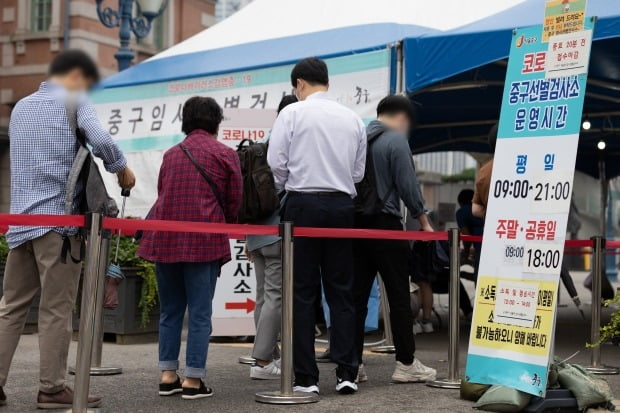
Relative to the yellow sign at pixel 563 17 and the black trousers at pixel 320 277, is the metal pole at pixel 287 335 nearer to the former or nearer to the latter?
the black trousers at pixel 320 277

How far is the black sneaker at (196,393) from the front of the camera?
20.8 ft

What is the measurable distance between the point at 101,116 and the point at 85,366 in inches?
288

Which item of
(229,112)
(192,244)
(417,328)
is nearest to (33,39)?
(417,328)

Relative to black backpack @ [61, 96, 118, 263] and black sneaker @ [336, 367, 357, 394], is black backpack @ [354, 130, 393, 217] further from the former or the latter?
black backpack @ [61, 96, 118, 263]

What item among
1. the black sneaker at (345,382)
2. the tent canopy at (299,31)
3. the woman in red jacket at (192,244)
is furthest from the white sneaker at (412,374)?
the tent canopy at (299,31)

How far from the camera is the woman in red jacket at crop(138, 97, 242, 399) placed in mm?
6234

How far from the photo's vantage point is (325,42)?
10672mm

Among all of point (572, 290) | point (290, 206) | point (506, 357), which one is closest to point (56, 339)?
point (290, 206)

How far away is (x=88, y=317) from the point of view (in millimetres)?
5371

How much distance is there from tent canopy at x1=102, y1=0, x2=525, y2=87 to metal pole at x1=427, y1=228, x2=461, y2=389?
9.22ft

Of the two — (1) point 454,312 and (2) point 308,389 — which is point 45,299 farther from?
(1) point 454,312

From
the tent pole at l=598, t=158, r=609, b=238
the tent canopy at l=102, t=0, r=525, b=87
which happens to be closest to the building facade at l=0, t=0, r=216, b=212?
the tent pole at l=598, t=158, r=609, b=238

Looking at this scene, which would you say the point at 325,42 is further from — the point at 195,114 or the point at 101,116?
the point at 195,114

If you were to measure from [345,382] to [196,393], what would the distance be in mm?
906
